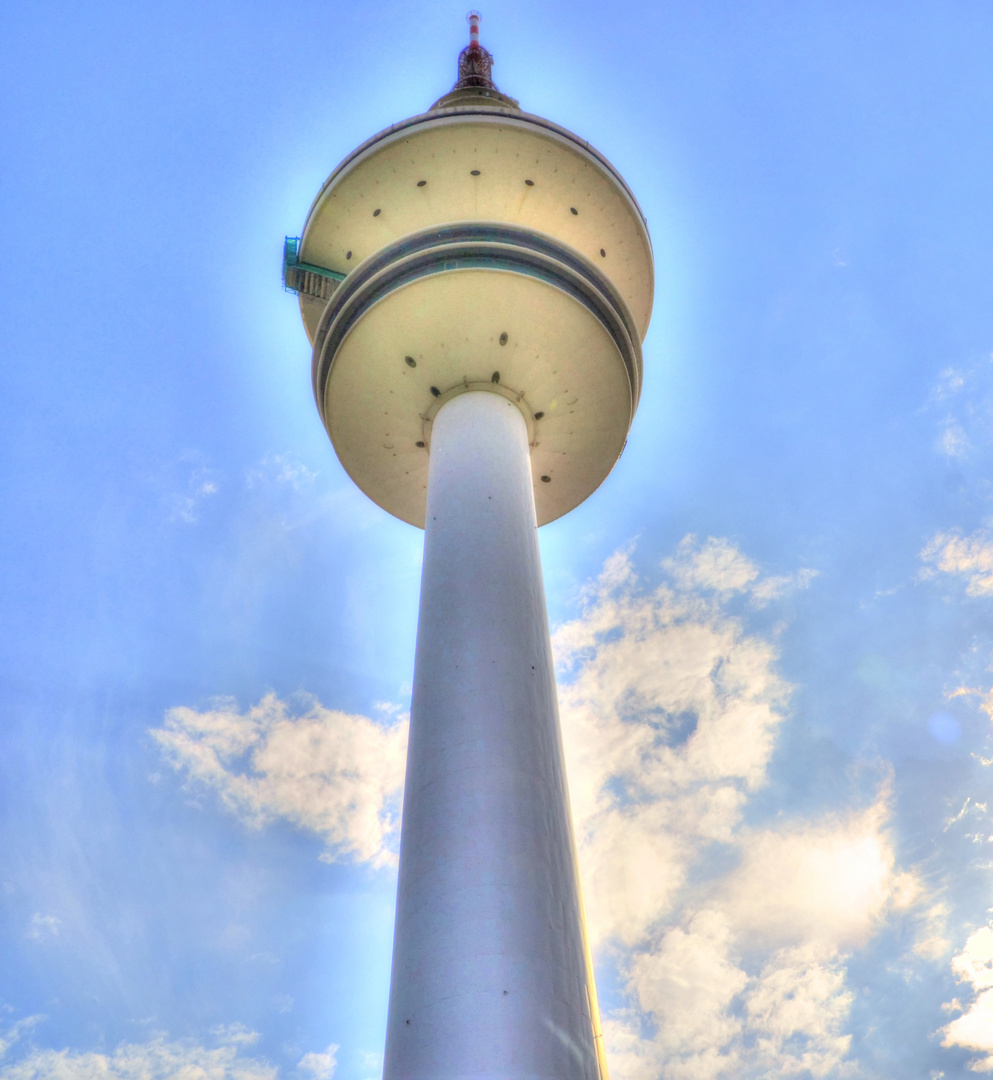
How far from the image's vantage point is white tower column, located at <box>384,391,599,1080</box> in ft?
31.1

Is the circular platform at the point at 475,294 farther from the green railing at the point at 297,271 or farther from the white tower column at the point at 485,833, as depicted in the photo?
the white tower column at the point at 485,833

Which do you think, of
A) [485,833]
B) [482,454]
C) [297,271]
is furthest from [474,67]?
[485,833]

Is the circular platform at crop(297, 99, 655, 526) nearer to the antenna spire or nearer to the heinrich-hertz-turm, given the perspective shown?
the heinrich-hertz-turm

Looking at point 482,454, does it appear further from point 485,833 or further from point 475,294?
point 485,833

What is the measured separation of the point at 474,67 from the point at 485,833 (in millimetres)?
23768

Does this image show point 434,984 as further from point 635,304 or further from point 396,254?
point 635,304

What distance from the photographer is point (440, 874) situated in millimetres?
10648

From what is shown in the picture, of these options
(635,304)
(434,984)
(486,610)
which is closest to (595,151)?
(635,304)

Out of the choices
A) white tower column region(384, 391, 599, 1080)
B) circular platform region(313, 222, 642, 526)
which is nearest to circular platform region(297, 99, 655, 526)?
circular platform region(313, 222, 642, 526)

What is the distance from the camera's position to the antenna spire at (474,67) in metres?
26.3

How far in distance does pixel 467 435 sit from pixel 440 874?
8170 mm

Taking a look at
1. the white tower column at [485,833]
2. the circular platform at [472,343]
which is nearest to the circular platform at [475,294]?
the circular platform at [472,343]

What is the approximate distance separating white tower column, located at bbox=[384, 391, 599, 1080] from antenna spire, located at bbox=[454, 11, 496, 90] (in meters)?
16.4

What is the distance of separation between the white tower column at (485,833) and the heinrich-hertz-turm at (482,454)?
3 cm
